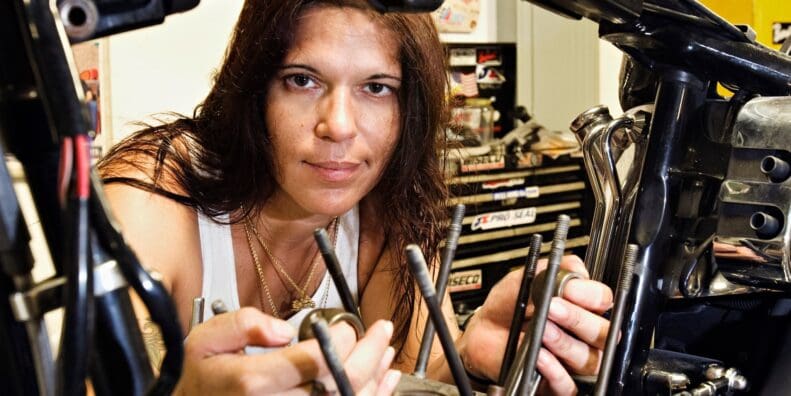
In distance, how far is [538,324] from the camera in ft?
1.26

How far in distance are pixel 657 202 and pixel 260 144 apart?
0.45 meters

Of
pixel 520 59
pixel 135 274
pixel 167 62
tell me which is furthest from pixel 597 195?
pixel 520 59

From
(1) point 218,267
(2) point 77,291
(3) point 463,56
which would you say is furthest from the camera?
(3) point 463,56

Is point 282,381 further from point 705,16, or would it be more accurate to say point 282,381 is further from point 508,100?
point 508,100

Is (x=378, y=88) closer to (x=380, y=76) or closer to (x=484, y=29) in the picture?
(x=380, y=76)

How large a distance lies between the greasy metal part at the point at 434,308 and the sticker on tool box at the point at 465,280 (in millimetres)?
1409

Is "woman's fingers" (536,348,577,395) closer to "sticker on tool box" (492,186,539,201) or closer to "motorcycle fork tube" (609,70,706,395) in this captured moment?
"motorcycle fork tube" (609,70,706,395)

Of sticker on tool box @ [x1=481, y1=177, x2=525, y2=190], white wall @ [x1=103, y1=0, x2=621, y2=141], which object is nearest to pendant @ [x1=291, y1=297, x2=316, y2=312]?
white wall @ [x1=103, y1=0, x2=621, y2=141]

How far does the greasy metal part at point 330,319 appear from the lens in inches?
13.0

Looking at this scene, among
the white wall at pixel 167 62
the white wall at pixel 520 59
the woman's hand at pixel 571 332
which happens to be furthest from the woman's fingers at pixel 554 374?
the white wall at pixel 520 59

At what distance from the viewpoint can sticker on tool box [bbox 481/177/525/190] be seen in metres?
1.81

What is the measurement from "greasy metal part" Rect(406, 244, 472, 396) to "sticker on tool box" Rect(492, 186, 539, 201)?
1.50m

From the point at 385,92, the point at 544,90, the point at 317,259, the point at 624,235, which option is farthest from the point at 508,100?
the point at 624,235

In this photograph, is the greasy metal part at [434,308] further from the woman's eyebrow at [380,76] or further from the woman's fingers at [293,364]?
the woman's eyebrow at [380,76]
